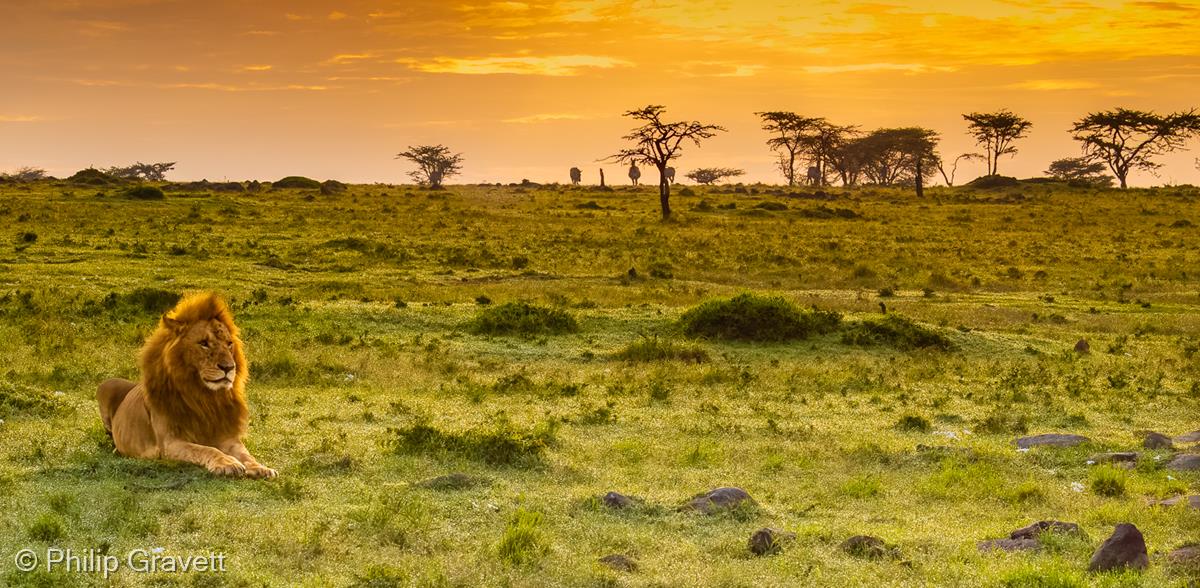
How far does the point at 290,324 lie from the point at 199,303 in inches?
533

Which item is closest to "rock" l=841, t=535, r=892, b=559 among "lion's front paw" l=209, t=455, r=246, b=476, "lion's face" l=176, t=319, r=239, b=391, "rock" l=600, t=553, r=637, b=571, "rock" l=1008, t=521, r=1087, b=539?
"rock" l=1008, t=521, r=1087, b=539

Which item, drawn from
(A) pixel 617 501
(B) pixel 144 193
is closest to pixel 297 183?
(B) pixel 144 193

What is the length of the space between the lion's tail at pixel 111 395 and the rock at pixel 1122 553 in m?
9.48

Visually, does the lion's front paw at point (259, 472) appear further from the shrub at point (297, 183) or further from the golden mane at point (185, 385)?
the shrub at point (297, 183)

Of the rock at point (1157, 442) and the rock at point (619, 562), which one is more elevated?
the rock at point (619, 562)

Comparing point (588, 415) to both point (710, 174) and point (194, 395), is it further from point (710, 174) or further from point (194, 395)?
point (710, 174)

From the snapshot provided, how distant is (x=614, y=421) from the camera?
52.4 ft

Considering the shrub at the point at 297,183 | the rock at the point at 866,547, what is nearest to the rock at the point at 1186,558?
the rock at the point at 866,547

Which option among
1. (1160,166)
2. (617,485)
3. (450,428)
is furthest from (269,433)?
(1160,166)

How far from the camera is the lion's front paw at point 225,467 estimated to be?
1084cm

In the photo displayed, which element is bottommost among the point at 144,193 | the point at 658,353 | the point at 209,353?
the point at 658,353

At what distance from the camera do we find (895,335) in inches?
953

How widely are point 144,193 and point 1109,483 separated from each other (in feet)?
194

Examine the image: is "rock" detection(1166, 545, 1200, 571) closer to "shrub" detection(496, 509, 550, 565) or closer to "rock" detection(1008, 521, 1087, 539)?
"rock" detection(1008, 521, 1087, 539)
